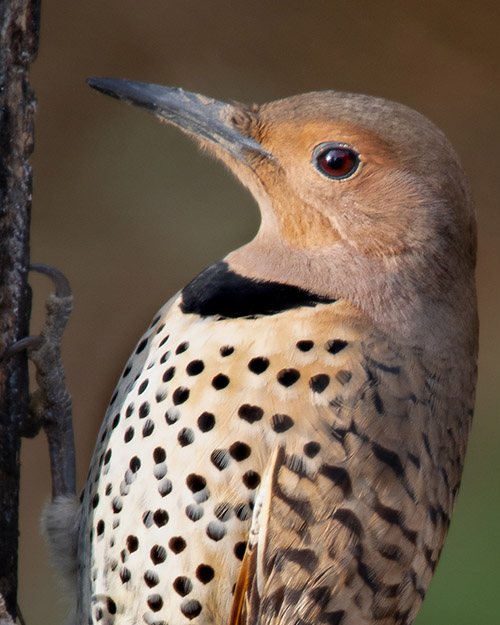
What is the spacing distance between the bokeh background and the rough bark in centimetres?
250

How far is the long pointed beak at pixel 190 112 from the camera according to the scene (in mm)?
2561

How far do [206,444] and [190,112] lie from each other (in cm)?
86

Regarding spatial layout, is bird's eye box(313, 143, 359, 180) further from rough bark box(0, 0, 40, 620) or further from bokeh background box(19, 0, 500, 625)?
bokeh background box(19, 0, 500, 625)

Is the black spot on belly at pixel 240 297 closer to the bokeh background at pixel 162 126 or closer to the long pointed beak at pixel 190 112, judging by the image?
the long pointed beak at pixel 190 112

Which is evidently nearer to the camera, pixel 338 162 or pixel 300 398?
pixel 300 398

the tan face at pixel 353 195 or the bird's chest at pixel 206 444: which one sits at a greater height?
the tan face at pixel 353 195

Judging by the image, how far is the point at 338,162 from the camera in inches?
96.1

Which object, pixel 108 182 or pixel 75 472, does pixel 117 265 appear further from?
pixel 75 472

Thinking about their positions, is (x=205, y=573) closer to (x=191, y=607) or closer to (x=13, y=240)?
(x=191, y=607)

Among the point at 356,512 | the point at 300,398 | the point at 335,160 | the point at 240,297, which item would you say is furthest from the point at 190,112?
the point at 356,512

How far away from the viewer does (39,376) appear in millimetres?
2633

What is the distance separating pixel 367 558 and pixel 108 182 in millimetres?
3300

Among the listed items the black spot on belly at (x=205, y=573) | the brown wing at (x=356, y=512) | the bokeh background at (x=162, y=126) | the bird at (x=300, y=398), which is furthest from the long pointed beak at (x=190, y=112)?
the bokeh background at (x=162, y=126)

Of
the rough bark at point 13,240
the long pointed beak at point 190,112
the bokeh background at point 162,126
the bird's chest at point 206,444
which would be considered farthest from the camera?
the bokeh background at point 162,126
